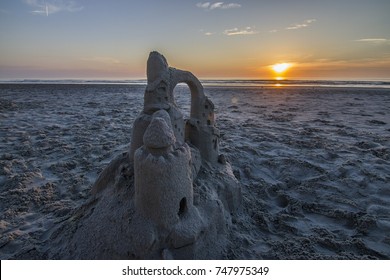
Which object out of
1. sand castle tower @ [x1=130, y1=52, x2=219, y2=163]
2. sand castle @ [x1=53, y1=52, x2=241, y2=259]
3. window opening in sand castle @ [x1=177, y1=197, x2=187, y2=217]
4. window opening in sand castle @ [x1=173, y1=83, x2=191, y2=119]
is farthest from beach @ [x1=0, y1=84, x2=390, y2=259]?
window opening in sand castle @ [x1=173, y1=83, x2=191, y2=119]

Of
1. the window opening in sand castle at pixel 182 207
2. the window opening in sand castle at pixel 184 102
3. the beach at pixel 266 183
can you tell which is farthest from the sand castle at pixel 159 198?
the window opening in sand castle at pixel 184 102

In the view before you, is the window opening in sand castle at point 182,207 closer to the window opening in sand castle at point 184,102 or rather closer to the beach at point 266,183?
the beach at point 266,183

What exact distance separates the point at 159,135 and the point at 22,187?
15.0ft

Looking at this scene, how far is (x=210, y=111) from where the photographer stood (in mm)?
4754

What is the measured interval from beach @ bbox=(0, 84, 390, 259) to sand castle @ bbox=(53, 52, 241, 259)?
550 mm

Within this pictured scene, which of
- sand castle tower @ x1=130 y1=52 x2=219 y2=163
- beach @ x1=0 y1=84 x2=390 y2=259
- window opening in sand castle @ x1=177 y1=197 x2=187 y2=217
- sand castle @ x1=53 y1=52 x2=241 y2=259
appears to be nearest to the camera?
sand castle @ x1=53 y1=52 x2=241 y2=259

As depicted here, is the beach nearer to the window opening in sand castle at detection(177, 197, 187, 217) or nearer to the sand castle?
the sand castle

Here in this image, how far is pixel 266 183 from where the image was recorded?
629cm

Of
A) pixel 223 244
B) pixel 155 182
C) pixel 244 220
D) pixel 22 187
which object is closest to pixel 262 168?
pixel 244 220

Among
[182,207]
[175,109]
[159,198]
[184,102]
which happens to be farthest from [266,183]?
[184,102]

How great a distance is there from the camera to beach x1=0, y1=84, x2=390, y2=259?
4.24m

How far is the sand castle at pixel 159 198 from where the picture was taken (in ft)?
9.94
